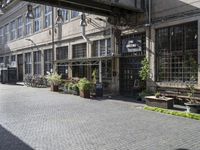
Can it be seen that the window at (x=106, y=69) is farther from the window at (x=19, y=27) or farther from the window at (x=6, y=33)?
the window at (x=6, y=33)

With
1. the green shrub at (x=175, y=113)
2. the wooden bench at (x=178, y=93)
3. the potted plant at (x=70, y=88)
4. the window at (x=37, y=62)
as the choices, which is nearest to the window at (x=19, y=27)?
the window at (x=37, y=62)

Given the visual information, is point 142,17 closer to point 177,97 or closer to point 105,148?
point 177,97

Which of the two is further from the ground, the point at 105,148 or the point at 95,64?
the point at 95,64

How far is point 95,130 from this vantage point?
29.0ft

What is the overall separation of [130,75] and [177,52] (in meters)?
4.29

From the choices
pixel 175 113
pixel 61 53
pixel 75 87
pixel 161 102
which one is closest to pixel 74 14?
pixel 61 53

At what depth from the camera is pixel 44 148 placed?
22.7 feet

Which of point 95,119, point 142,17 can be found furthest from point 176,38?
point 95,119

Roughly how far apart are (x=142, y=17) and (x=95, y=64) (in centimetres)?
532

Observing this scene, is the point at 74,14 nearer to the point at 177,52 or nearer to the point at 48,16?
the point at 48,16

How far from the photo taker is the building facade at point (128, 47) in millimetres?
14570

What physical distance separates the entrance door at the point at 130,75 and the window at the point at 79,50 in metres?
5.37

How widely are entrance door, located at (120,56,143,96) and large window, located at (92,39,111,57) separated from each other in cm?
180

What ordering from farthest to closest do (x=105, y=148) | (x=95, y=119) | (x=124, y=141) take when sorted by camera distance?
(x=95, y=119), (x=124, y=141), (x=105, y=148)
